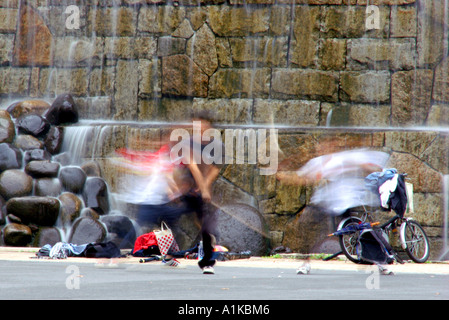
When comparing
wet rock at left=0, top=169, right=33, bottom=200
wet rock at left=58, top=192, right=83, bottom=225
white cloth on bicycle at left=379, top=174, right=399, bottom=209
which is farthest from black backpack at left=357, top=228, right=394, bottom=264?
wet rock at left=0, top=169, right=33, bottom=200

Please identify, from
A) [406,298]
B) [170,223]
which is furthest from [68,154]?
[406,298]

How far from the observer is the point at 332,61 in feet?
53.9

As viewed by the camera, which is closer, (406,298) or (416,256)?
(406,298)

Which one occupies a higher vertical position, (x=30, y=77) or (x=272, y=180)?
(x=30, y=77)

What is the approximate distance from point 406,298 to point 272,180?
8915 millimetres

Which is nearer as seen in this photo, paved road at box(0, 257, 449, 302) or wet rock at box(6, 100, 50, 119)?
paved road at box(0, 257, 449, 302)

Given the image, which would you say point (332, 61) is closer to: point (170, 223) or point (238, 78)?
point (238, 78)

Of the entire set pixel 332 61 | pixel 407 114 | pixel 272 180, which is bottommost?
pixel 272 180

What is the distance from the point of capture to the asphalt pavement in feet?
19.2

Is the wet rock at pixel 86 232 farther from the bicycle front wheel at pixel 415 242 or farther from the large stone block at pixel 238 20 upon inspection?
the large stone block at pixel 238 20

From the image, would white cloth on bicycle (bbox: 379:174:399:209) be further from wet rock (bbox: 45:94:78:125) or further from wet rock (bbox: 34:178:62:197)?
wet rock (bbox: 45:94:78:125)

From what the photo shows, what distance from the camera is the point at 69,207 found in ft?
47.2

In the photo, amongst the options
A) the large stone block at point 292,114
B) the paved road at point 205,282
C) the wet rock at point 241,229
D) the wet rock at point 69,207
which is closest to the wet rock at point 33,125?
the wet rock at point 69,207

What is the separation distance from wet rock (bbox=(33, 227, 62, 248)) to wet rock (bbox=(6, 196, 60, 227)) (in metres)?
0.11
